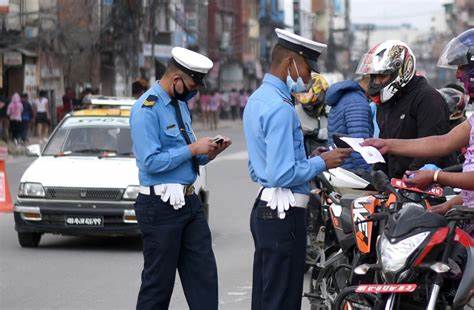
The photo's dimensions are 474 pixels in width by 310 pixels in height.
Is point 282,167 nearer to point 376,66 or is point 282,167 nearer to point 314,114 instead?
point 376,66

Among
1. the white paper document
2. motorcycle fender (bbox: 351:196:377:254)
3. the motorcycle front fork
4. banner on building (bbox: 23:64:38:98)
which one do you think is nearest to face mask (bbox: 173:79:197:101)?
motorcycle fender (bbox: 351:196:377:254)

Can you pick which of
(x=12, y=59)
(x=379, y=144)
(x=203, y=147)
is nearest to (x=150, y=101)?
(x=203, y=147)

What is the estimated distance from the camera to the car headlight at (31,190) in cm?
1390

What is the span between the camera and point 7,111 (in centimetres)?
3844

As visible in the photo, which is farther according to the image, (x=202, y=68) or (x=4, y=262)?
(x=4, y=262)

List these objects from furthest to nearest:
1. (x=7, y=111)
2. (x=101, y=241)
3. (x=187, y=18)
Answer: (x=187, y=18) < (x=7, y=111) < (x=101, y=241)

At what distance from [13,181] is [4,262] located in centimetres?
1156

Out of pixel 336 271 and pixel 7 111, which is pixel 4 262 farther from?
pixel 7 111

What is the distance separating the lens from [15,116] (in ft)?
125

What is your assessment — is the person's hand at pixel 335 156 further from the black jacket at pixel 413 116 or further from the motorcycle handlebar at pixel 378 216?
the black jacket at pixel 413 116

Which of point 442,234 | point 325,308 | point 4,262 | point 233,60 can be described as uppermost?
point 442,234

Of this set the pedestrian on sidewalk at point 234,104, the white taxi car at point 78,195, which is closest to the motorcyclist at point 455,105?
the white taxi car at point 78,195

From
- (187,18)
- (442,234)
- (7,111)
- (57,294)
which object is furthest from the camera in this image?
(187,18)

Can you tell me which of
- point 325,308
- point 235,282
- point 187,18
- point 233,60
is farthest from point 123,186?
point 233,60
